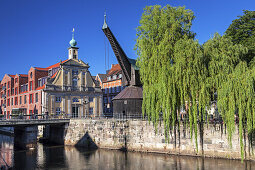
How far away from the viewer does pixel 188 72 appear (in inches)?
854

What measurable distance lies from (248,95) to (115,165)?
1190cm

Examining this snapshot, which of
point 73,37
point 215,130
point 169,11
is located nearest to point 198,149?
point 215,130

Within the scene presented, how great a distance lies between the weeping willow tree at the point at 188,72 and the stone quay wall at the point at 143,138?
166 cm

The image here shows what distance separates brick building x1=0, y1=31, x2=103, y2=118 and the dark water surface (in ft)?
47.2

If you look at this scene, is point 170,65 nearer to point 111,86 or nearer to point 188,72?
point 188,72

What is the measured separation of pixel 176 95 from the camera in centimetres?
2278

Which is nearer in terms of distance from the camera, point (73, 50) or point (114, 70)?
point (73, 50)

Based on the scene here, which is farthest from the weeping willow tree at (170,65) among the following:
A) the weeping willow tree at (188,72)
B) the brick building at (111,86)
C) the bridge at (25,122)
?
the brick building at (111,86)

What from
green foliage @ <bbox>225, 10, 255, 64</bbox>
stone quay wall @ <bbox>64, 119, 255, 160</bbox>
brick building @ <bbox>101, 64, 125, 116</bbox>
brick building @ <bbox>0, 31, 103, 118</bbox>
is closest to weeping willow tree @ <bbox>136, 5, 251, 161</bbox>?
stone quay wall @ <bbox>64, 119, 255, 160</bbox>

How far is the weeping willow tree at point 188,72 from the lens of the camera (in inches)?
790

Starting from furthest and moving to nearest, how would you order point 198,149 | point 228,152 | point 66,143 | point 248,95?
point 66,143 → point 198,149 → point 228,152 → point 248,95

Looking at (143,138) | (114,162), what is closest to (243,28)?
(143,138)

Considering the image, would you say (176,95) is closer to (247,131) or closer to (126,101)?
(247,131)

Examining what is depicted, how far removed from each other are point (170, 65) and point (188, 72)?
203 centimetres
